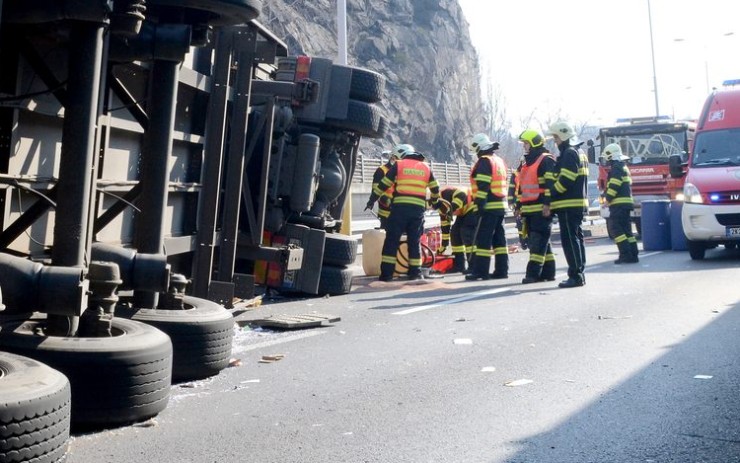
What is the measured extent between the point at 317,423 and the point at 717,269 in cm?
1086

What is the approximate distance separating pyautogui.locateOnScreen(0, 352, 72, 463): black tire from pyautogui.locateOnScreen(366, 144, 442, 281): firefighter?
29.9 ft

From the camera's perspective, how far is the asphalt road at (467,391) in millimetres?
4660

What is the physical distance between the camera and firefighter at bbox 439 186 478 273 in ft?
48.3

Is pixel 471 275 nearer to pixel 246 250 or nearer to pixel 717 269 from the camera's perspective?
pixel 717 269

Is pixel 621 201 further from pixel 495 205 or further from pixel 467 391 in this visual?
pixel 467 391

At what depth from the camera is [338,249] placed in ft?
36.1

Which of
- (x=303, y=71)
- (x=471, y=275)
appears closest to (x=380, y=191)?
(x=471, y=275)

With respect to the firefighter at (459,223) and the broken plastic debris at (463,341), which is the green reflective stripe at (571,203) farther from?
the broken plastic debris at (463,341)

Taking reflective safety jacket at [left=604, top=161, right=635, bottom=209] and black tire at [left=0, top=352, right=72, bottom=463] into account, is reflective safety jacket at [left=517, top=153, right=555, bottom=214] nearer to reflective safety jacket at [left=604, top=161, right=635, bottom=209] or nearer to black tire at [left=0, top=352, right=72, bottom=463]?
reflective safety jacket at [left=604, top=161, right=635, bottom=209]

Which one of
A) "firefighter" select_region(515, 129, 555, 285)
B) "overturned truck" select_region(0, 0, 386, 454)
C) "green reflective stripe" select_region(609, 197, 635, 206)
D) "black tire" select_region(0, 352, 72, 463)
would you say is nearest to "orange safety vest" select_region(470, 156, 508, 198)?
"firefighter" select_region(515, 129, 555, 285)

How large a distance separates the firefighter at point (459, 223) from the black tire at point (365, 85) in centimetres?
382

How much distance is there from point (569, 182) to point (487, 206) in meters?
1.41

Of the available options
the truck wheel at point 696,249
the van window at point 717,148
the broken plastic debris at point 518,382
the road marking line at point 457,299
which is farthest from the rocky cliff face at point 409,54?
the broken plastic debris at point 518,382

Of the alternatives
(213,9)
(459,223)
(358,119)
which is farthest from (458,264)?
(213,9)
